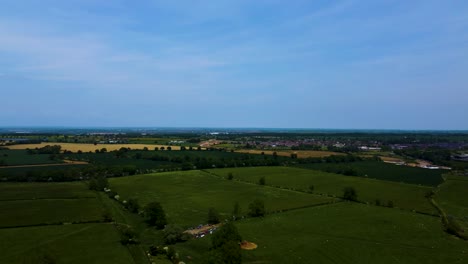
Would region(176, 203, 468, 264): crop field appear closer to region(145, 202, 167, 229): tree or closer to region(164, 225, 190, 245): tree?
region(164, 225, 190, 245): tree

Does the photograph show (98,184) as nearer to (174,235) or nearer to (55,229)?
(55,229)

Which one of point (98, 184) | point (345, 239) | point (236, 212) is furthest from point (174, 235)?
point (98, 184)

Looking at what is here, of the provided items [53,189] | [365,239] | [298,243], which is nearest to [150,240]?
[298,243]

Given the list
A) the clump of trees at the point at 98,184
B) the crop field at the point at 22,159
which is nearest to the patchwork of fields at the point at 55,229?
the clump of trees at the point at 98,184

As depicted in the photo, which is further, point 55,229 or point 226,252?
point 55,229

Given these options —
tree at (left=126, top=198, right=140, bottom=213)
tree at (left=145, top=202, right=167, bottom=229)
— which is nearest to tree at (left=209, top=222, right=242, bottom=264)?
tree at (left=145, top=202, right=167, bottom=229)

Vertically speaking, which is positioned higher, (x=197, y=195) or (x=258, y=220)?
(x=197, y=195)

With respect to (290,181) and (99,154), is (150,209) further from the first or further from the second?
(99,154)

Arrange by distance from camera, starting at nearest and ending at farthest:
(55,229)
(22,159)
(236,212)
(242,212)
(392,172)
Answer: (55,229) < (236,212) < (242,212) < (392,172) < (22,159)
